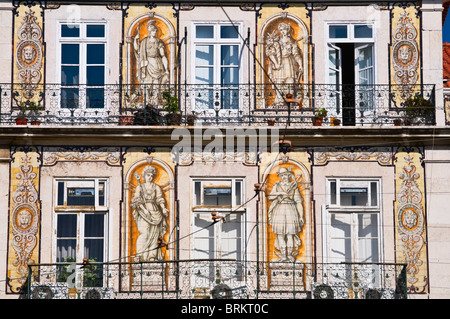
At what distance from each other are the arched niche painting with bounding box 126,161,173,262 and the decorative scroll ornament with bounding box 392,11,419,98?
4.89 m

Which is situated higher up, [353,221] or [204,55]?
[204,55]

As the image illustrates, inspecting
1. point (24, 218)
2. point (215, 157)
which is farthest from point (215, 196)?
point (24, 218)

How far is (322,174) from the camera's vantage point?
34.2 meters

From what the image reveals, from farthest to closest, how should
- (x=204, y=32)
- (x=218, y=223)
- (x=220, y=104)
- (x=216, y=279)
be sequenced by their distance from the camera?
(x=204, y=32) → (x=220, y=104) → (x=218, y=223) → (x=216, y=279)

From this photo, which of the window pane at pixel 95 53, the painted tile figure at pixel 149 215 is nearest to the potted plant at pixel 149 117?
the painted tile figure at pixel 149 215

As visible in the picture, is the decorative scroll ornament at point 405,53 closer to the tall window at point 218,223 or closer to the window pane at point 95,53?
the tall window at point 218,223

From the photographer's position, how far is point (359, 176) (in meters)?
34.2

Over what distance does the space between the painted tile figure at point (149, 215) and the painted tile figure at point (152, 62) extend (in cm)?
161

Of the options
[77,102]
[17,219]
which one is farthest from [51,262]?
[77,102]

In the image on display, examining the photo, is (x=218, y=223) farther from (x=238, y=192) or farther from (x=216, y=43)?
(x=216, y=43)

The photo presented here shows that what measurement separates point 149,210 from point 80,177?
57.4 inches

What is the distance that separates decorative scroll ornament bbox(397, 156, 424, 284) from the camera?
33.9 meters
